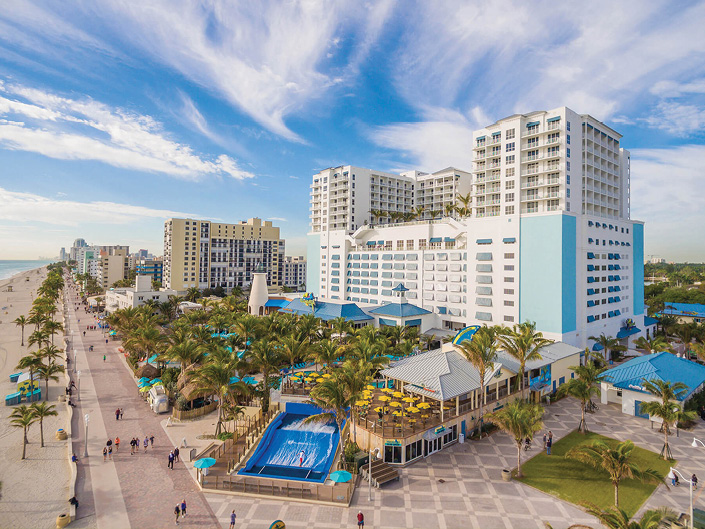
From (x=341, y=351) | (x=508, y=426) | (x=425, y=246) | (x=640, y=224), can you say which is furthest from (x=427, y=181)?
(x=508, y=426)

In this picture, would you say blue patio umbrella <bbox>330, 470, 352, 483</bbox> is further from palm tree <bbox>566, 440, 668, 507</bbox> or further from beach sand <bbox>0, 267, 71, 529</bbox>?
beach sand <bbox>0, 267, 71, 529</bbox>

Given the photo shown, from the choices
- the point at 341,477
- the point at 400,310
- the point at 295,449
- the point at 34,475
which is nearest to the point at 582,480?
the point at 341,477

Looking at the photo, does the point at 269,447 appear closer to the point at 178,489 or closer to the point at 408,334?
the point at 178,489

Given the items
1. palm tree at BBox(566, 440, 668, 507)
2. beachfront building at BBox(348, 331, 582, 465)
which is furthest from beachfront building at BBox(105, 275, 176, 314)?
palm tree at BBox(566, 440, 668, 507)

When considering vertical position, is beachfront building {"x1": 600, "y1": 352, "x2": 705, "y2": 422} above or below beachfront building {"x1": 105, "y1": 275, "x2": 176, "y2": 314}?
below

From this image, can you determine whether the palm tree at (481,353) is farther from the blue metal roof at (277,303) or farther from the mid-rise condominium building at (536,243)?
the blue metal roof at (277,303)

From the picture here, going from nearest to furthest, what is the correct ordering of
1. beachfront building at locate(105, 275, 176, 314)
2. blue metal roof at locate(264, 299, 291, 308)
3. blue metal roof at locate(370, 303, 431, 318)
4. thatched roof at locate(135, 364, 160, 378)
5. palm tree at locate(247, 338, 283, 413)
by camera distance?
palm tree at locate(247, 338, 283, 413), thatched roof at locate(135, 364, 160, 378), blue metal roof at locate(370, 303, 431, 318), blue metal roof at locate(264, 299, 291, 308), beachfront building at locate(105, 275, 176, 314)
